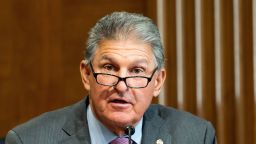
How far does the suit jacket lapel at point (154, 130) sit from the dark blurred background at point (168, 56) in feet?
2.51

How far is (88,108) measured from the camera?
227 cm

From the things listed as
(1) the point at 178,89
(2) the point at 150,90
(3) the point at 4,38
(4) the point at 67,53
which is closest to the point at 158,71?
(2) the point at 150,90

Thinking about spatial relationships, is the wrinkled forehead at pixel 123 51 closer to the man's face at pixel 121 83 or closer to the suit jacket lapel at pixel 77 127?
the man's face at pixel 121 83

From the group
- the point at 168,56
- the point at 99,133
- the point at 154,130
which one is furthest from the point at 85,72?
the point at 168,56

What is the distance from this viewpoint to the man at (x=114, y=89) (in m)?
1.98

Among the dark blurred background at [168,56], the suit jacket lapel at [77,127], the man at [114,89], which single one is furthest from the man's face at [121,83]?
the dark blurred background at [168,56]

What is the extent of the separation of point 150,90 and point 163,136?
0.26 meters

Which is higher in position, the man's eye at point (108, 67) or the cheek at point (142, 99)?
the man's eye at point (108, 67)

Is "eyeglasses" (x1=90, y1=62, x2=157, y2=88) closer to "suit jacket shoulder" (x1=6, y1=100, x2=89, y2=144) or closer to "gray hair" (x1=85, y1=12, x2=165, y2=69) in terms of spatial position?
"gray hair" (x1=85, y1=12, x2=165, y2=69)

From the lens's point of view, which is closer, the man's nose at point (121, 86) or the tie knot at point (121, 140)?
the man's nose at point (121, 86)

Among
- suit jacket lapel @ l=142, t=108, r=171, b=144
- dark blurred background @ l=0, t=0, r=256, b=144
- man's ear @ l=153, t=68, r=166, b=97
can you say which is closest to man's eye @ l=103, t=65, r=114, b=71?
man's ear @ l=153, t=68, r=166, b=97

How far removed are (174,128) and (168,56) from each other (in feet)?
2.74

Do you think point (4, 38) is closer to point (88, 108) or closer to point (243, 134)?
point (88, 108)

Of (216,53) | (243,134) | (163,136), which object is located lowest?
(243,134)
